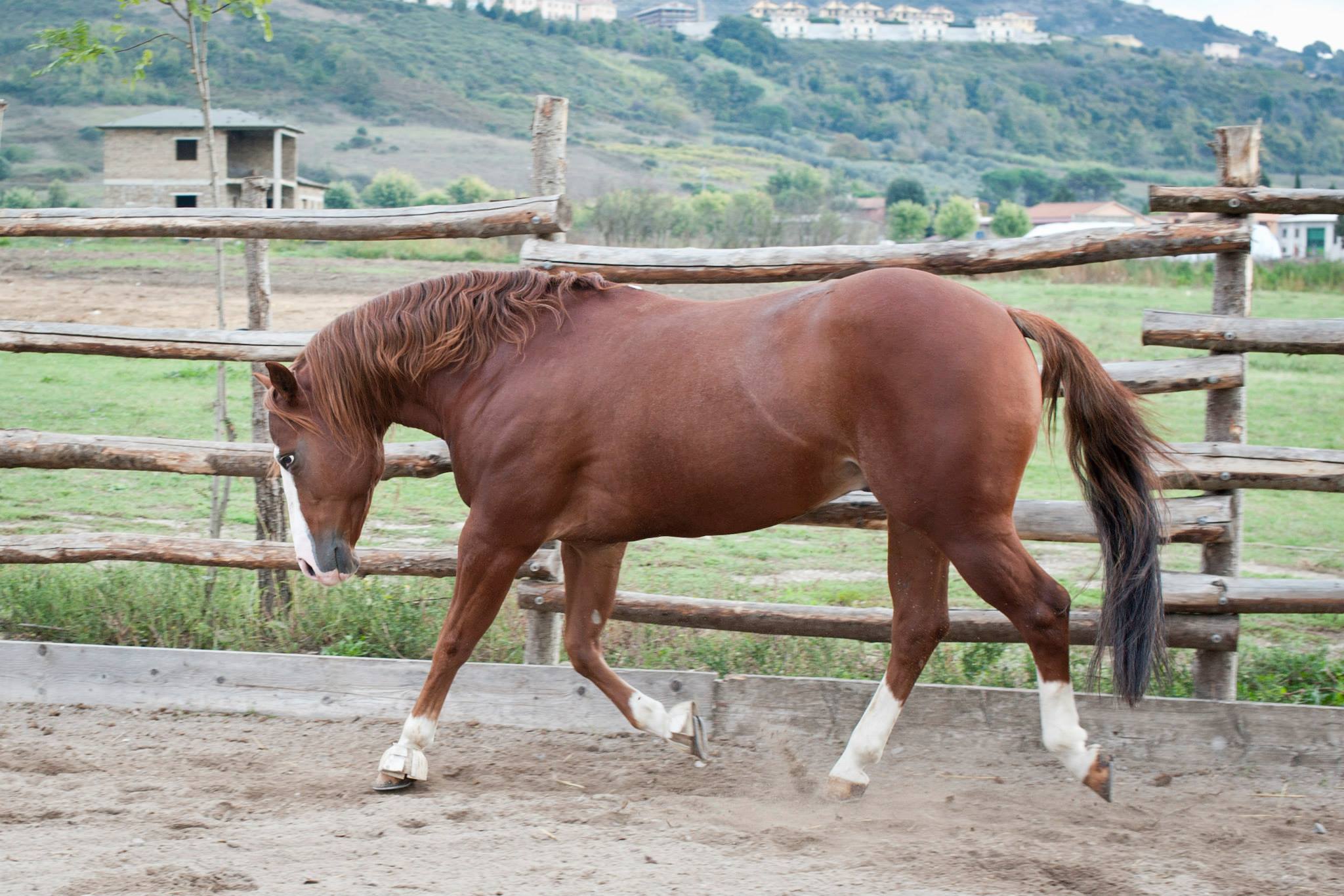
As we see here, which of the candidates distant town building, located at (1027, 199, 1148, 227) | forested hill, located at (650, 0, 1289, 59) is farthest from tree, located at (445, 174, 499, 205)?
forested hill, located at (650, 0, 1289, 59)

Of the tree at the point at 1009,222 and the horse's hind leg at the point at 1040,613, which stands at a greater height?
the tree at the point at 1009,222

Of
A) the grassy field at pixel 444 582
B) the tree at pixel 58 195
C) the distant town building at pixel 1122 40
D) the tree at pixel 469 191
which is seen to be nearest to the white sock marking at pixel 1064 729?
the grassy field at pixel 444 582

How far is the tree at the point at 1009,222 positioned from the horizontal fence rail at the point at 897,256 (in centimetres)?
6756

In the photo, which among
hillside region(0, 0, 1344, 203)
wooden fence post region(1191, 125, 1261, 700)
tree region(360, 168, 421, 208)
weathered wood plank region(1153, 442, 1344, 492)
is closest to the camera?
weathered wood plank region(1153, 442, 1344, 492)

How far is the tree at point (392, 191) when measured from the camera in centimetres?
6278

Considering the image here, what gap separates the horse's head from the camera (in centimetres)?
360

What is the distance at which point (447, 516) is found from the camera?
7.41 m

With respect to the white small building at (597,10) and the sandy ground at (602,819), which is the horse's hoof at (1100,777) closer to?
the sandy ground at (602,819)

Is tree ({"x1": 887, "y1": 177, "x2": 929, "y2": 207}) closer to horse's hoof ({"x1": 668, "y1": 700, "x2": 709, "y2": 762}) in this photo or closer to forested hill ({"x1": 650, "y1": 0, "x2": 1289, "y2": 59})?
horse's hoof ({"x1": 668, "y1": 700, "x2": 709, "y2": 762})

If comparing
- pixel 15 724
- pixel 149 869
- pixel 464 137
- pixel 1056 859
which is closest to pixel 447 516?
pixel 15 724

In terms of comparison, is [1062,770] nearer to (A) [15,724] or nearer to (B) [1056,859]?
(B) [1056,859]

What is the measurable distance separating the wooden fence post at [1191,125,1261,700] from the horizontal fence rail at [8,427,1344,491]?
4.5 inches

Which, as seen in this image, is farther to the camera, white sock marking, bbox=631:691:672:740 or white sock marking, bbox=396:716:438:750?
white sock marking, bbox=631:691:672:740

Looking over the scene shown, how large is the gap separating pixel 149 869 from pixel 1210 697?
139 inches
